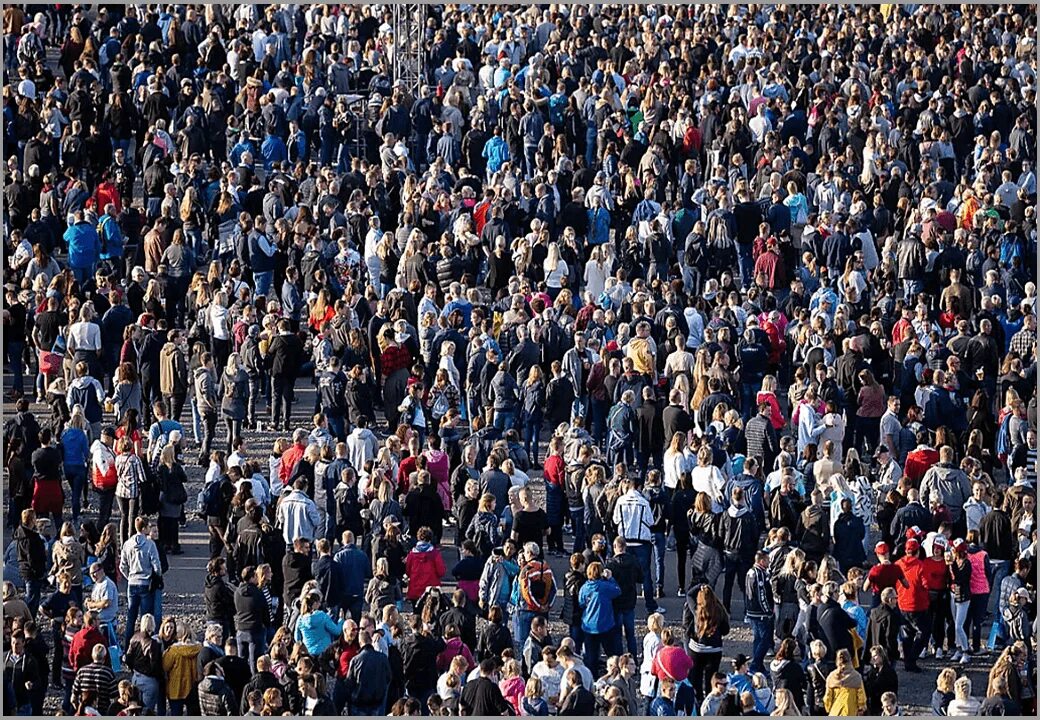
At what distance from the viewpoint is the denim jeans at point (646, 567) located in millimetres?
21188

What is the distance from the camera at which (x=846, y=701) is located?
18406mm

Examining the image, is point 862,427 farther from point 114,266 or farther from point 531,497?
point 114,266

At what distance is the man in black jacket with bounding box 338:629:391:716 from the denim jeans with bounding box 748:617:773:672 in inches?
131

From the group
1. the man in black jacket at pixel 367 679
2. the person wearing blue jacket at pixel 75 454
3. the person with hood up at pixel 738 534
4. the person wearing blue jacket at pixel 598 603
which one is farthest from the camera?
the person wearing blue jacket at pixel 75 454

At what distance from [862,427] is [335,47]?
14.5m

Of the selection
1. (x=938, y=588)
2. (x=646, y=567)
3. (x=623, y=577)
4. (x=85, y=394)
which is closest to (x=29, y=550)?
(x=85, y=394)

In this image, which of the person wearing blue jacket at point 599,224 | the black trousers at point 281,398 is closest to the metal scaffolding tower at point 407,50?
the person wearing blue jacket at point 599,224

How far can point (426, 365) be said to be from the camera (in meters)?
25.2

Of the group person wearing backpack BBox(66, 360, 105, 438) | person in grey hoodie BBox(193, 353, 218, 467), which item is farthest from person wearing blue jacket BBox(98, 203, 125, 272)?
person wearing backpack BBox(66, 360, 105, 438)

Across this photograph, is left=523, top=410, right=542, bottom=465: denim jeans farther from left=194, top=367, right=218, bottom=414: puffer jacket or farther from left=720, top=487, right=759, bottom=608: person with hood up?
left=720, top=487, right=759, bottom=608: person with hood up

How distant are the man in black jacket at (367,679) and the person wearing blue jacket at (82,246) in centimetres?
1074

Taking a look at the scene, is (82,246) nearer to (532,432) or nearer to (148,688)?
(532,432)

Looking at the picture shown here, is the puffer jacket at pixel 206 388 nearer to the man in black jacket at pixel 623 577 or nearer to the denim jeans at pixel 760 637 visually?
the man in black jacket at pixel 623 577

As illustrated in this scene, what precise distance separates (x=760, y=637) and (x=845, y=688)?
1.78m
